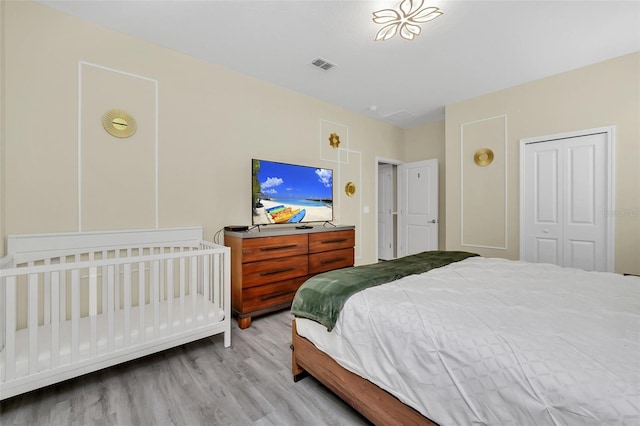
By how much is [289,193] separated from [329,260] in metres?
0.97

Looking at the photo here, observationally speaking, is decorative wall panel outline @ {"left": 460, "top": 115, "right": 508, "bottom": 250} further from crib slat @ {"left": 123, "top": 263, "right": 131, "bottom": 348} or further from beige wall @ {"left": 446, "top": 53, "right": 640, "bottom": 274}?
crib slat @ {"left": 123, "top": 263, "right": 131, "bottom": 348}

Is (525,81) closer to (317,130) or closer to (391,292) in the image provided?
(317,130)

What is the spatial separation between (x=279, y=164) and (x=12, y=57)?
88.5 inches

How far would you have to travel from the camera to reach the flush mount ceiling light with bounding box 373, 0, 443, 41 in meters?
2.05

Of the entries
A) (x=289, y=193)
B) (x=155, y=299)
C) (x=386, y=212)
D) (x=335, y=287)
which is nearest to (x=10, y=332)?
(x=155, y=299)

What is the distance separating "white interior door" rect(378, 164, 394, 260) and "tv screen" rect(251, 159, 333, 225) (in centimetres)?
213

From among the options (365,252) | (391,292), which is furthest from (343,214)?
(391,292)

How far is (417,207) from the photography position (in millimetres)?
5012

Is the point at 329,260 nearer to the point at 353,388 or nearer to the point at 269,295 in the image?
the point at 269,295

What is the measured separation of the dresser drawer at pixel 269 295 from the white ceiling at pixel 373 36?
7.81 feet

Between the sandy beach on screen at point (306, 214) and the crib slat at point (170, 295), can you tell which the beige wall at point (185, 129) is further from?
the crib slat at point (170, 295)

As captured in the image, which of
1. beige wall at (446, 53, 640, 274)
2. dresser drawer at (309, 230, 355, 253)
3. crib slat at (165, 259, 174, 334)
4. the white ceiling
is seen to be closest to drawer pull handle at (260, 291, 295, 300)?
dresser drawer at (309, 230, 355, 253)

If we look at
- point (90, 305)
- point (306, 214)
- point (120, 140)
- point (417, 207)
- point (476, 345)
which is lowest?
point (90, 305)

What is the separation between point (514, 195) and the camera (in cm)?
363
